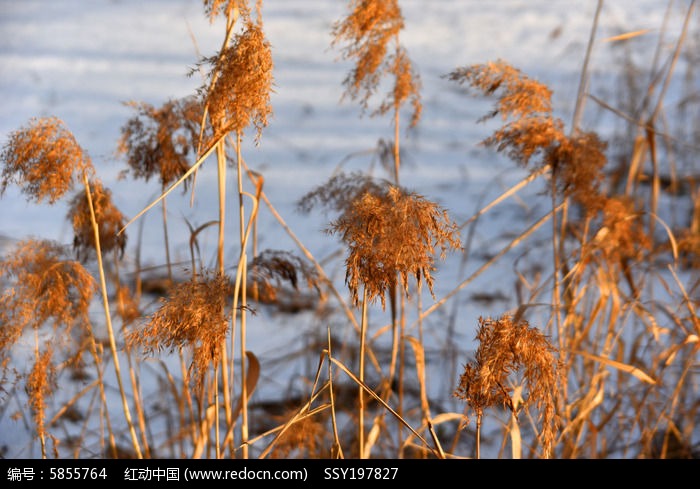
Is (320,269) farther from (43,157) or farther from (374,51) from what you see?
(43,157)

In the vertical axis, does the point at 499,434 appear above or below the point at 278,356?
below

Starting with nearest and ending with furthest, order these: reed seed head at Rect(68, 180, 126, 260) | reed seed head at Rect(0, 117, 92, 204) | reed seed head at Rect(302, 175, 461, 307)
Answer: reed seed head at Rect(302, 175, 461, 307) < reed seed head at Rect(0, 117, 92, 204) < reed seed head at Rect(68, 180, 126, 260)

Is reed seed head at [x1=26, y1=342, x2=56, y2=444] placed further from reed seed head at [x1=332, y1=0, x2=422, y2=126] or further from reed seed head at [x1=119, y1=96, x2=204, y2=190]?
reed seed head at [x1=332, y1=0, x2=422, y2=126]

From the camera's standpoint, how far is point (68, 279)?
1.21m

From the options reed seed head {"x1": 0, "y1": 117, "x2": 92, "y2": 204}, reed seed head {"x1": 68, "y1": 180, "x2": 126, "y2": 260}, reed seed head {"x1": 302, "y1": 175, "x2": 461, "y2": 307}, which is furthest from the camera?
reed seed head {"x1": 68, "y1": 180, "x2": 126, "y2": 260}

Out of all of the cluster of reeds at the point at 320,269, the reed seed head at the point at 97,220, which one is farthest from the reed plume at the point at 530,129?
the reed seed head at the point at 97,220

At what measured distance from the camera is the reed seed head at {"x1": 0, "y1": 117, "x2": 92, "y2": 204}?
1.10m

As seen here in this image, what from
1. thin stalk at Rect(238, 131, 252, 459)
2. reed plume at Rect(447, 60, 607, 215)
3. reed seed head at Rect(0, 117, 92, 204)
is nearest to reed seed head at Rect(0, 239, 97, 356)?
reed seed head at Rect(0, 117, 92, 204)

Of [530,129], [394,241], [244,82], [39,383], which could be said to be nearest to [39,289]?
[39,383]

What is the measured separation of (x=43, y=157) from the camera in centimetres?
110
